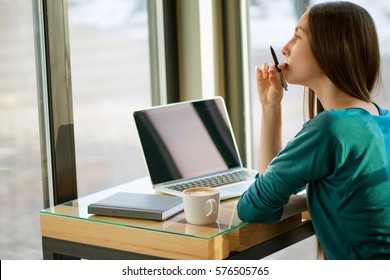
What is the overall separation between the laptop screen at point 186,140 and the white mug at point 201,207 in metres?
0.39

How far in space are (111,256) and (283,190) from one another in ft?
A: 1.56

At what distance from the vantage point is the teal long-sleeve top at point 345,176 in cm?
158

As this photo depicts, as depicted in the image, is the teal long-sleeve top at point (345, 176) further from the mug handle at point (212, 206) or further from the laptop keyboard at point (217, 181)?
the laptop keyboard at point (217, 181)

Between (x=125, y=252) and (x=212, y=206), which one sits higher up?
(x=212, y=206)

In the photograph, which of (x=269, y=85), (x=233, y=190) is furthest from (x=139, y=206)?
(x=269, y=85)

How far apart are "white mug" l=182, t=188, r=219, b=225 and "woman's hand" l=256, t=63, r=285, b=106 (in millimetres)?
370

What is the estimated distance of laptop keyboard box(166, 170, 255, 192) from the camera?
208 centimetres

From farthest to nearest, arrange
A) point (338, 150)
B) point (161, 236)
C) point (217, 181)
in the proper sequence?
point (217, 181) → point (161, 236) → point (338, 150)

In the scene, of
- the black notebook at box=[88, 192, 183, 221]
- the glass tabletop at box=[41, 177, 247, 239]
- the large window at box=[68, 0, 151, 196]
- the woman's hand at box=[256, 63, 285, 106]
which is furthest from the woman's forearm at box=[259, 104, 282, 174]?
the large window at box=[68, 0, 151, 196]

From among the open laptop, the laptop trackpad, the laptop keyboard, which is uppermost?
the open laptop

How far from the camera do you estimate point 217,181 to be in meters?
2.12

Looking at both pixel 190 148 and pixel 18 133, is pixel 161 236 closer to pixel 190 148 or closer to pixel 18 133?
pixel 190 148

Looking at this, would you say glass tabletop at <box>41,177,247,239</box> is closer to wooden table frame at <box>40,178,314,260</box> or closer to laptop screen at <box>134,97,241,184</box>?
wooden table frame at <box>40,178,314,260</box>

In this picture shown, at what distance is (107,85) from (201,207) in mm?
921
